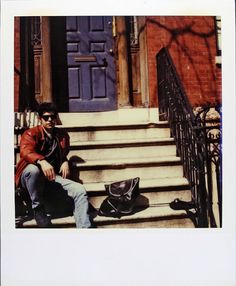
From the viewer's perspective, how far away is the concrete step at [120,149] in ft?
9.91

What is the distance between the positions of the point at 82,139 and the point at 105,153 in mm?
258

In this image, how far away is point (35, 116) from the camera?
2.91 metres

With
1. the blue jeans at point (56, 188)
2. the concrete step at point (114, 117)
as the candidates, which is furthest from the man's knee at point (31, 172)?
the concrete step at point (114, 117)

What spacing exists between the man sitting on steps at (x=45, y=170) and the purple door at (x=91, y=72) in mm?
767

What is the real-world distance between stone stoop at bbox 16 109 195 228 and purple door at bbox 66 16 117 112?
420 mm

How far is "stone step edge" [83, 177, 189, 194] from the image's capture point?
284cm

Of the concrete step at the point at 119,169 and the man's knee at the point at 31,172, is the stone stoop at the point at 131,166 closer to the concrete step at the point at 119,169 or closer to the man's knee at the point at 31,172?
the concrete step at the point at 119,169

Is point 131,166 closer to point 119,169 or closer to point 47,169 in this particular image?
point 119,169

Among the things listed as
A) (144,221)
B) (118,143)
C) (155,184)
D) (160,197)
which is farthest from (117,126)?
(144,221)

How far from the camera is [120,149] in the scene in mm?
3086

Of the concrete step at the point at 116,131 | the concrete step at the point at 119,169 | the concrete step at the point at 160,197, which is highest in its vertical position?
the concrete step at the point at 116,131

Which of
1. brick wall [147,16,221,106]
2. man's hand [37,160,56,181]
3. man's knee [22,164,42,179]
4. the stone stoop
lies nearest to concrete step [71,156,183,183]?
the stone stoop
